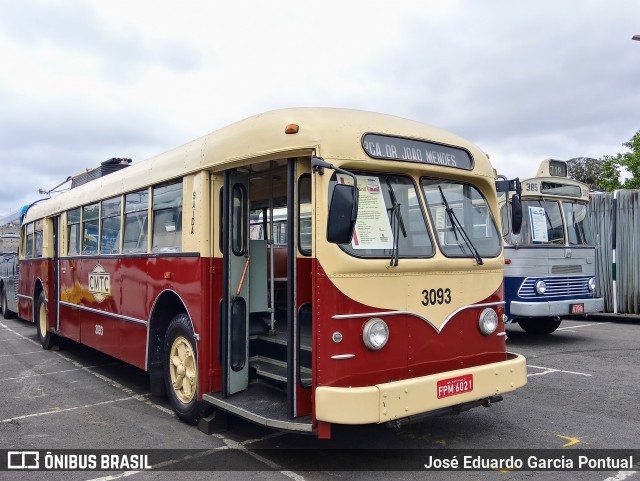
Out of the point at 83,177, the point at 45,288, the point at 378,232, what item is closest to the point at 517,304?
the point at 378,232

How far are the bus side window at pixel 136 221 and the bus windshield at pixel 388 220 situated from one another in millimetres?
3206

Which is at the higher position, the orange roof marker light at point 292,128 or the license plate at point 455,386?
the orange roof marker light at point 292,128

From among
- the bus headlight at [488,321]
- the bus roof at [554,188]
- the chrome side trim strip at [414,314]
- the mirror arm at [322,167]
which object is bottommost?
the bus headlight at [488,321]

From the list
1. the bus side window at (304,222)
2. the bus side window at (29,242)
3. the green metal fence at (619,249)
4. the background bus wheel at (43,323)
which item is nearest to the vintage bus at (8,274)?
the bus side window at (29,242)

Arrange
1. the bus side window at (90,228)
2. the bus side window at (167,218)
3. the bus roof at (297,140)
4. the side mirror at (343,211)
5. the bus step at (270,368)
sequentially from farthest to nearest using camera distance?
the bus side window at (90,228) → the bus side window at (167,218) → the bus step at (270,368) → the bus roof at (297,140) → the side mirror at (343,211)

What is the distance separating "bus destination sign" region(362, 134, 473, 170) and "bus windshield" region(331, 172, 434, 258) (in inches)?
6.9

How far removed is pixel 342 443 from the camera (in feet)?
17.2

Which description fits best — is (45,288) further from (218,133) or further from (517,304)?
(517,304)

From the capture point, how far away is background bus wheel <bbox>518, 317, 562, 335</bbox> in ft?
38.0

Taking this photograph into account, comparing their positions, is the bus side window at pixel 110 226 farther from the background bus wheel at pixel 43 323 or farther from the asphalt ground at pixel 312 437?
the background bus wheel at pixel 43 323

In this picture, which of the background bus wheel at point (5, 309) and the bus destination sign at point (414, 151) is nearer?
the bus destination sign at point (414, 151)

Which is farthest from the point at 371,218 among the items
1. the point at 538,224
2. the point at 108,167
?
the point at 538,224

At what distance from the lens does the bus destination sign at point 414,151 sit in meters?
4.65

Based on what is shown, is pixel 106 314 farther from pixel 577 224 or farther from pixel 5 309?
pixel 5 309
